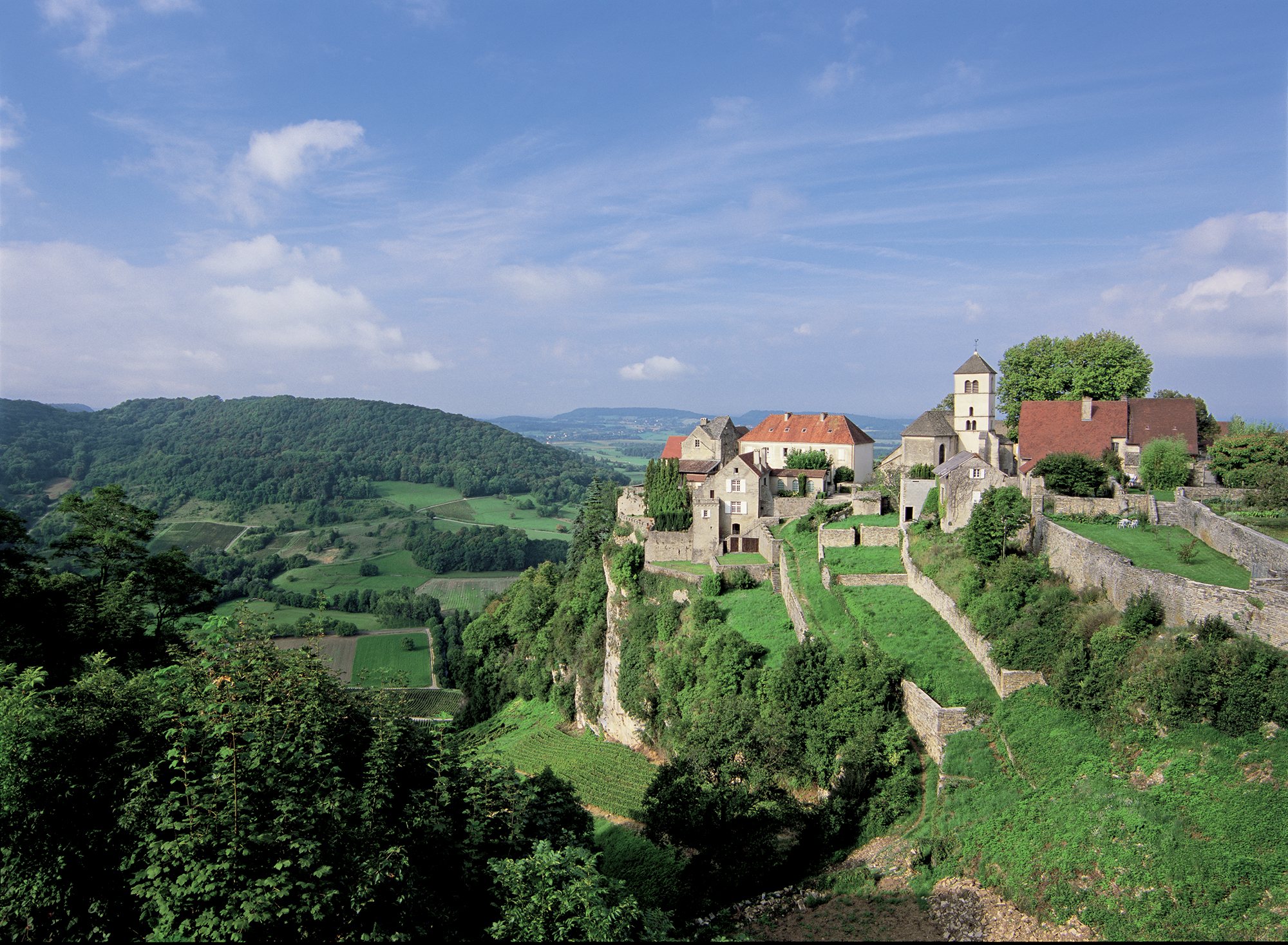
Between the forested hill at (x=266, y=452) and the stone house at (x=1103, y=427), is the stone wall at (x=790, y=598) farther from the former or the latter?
the forested hill at (x=266, y=452)

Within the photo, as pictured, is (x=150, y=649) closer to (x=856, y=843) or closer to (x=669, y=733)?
(x=669, y=733)

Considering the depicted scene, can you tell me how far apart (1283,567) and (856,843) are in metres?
12.6

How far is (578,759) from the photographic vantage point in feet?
118

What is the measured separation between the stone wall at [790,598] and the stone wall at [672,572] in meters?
4.08

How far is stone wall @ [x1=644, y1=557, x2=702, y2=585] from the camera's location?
36.5 metres

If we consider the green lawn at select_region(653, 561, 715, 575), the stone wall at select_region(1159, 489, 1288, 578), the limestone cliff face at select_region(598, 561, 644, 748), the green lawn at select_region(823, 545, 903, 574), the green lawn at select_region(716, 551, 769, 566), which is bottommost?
the limestone cliff face at select_region(598, 561, 644, 748)

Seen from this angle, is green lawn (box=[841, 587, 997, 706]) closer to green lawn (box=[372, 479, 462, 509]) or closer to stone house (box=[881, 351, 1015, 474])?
stone house (box=[881, 351, 1015, 474])

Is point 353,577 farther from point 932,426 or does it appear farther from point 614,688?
point 932,426

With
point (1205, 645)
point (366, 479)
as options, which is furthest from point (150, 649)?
point (366, 479)

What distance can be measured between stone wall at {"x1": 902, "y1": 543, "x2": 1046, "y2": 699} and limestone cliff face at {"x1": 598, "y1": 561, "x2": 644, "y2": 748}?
13762mm

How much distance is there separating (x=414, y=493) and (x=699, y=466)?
10999cm

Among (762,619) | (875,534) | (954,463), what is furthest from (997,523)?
(762,619)

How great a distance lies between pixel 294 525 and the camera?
122 metres

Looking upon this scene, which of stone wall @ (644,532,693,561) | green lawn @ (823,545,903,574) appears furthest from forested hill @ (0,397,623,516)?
green lawn @ (823,545,903,574)
